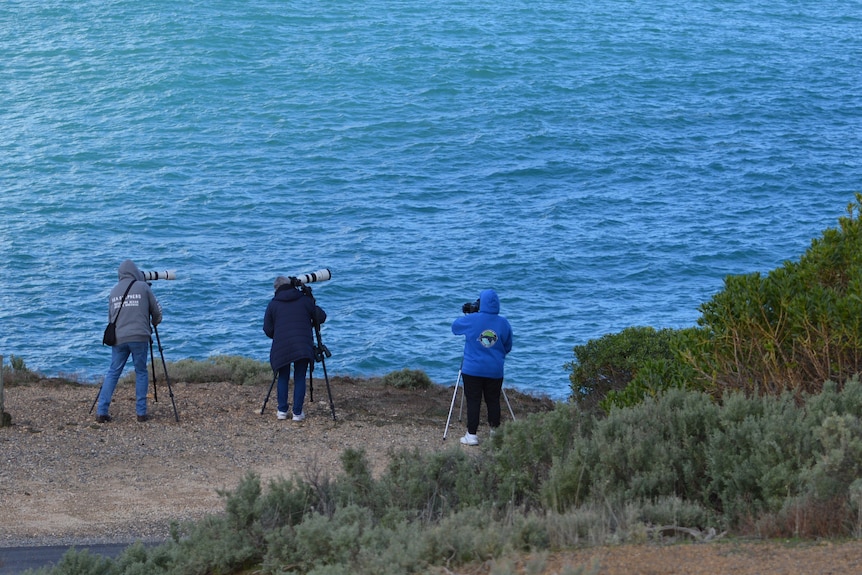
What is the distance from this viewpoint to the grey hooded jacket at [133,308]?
484 inches

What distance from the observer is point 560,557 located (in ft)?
17.3

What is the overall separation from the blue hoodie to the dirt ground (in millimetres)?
985

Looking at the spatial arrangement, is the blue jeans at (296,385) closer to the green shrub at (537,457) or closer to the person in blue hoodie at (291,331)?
the person in blue hoodie at (291,331)

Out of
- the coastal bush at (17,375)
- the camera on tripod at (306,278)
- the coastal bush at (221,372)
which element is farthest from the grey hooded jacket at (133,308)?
the coastal bush at (17,375)

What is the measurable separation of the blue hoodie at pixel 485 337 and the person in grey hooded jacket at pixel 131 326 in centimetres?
360

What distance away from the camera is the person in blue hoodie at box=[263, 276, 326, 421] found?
1277 cm

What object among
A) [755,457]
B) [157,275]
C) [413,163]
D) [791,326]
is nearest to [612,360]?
[791,326]

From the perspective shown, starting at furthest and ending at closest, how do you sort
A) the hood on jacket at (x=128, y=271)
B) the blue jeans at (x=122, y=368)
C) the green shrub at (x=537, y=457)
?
the hood on jacket at (x=128, y=271)
the blue jeans at (x=122, y=368)
the green shrub at (x=537, y=457)

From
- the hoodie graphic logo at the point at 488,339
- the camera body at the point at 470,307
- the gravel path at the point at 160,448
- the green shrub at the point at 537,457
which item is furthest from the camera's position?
the camera body at the point at 470,307

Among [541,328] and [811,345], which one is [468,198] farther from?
[811,345]

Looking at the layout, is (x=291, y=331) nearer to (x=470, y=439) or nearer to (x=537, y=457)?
(x=470, y=439)

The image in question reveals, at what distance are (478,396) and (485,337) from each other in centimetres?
74

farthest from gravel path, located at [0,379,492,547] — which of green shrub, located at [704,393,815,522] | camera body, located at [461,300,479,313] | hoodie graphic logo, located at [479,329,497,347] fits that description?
green shrub, located at [704,393,815,522]

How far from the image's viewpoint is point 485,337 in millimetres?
11648
